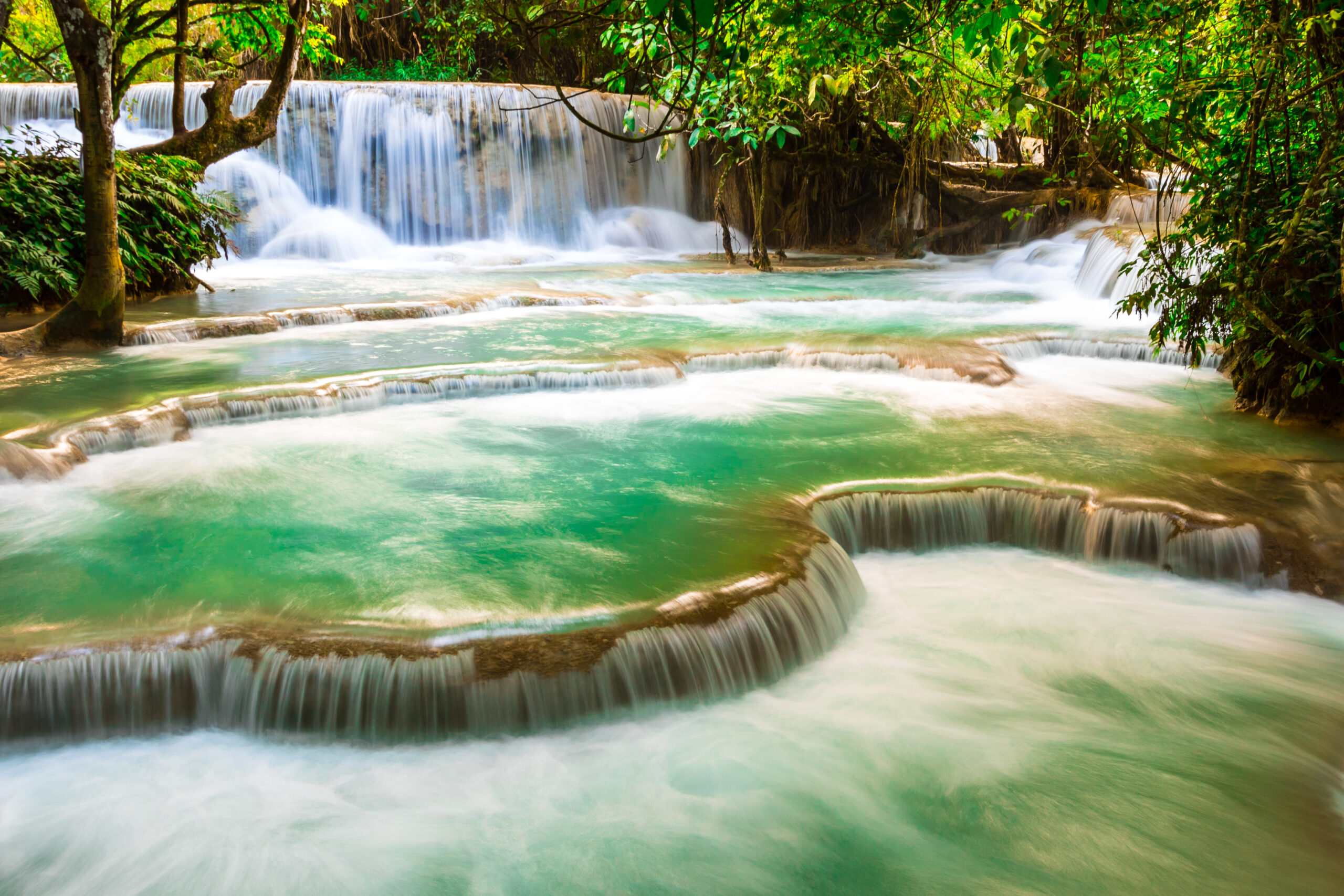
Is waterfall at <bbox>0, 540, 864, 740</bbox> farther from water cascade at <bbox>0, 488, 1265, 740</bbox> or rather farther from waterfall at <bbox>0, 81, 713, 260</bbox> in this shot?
waterfall at <bbox>0, 81, 713, 260</bbox>

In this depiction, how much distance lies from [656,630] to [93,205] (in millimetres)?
6300

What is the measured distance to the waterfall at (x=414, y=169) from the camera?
54.9 ft

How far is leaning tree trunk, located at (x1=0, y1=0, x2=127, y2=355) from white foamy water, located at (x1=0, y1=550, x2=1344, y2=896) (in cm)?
553

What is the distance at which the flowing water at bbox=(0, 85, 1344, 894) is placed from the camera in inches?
116

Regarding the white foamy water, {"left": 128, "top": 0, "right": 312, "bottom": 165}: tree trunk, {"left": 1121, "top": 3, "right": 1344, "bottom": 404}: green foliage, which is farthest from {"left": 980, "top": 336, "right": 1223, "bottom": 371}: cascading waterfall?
{"left": 128, "top": 0, "right": 312, "bottom": 165}: tree trunk

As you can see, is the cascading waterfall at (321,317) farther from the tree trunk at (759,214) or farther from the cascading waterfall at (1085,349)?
the cascading waterfall at (1085,349)

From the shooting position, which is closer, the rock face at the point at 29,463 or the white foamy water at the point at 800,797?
the white foamy water at the point at 800,797

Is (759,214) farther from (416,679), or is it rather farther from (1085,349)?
(416,679)

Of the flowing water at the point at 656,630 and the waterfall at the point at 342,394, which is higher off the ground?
the waterfall at the point at 342,394

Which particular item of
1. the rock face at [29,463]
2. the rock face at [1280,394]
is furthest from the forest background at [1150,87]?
the rock face at [29,463]

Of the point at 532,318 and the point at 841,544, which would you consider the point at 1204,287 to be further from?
the point at 532,318

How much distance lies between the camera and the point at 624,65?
5.69 meters

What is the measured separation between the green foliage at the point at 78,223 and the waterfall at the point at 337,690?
23.3ft

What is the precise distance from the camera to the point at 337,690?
3324 millimetres
